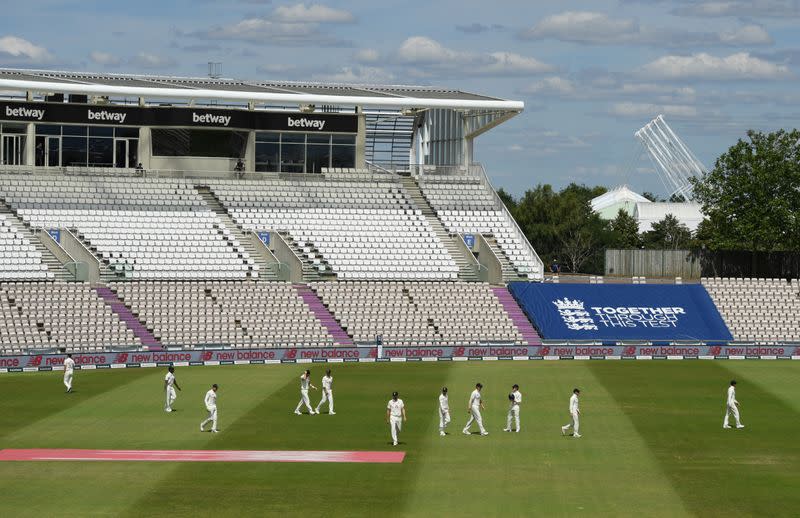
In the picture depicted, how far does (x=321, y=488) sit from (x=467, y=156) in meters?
49.8

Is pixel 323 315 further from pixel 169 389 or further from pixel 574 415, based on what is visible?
pixel 574 415

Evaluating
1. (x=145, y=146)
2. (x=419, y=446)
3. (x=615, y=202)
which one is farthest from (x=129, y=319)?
(x=615, y=202)

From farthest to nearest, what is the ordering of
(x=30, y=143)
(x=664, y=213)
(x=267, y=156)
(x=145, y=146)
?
(x=664, y=213), (x=267, y=156), (x=145, y=146), (x=30, y=143)

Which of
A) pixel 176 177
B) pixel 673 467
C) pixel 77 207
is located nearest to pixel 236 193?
pixel 176 177

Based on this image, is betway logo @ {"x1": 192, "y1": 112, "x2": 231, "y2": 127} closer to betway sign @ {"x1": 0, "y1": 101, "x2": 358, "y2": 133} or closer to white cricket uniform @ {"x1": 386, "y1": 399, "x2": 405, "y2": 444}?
betway sign @ {"x1": 0, "y1": 101, "x2": 358, "y2": 133}

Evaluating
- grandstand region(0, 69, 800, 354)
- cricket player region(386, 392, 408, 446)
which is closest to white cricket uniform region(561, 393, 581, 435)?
cricket player region(386, 392, 408, 446)

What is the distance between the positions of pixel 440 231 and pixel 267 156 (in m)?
11.1

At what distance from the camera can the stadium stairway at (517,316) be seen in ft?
193

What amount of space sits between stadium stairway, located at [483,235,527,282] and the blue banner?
84.2 inches

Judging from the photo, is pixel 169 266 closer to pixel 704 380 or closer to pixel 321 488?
pixel 704 380

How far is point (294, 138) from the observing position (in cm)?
7262

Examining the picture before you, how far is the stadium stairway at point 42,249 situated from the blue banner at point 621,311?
21.3m

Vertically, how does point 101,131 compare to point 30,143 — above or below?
above

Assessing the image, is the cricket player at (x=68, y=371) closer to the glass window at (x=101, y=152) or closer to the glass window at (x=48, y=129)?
the glass window at (x=48, y=129)
